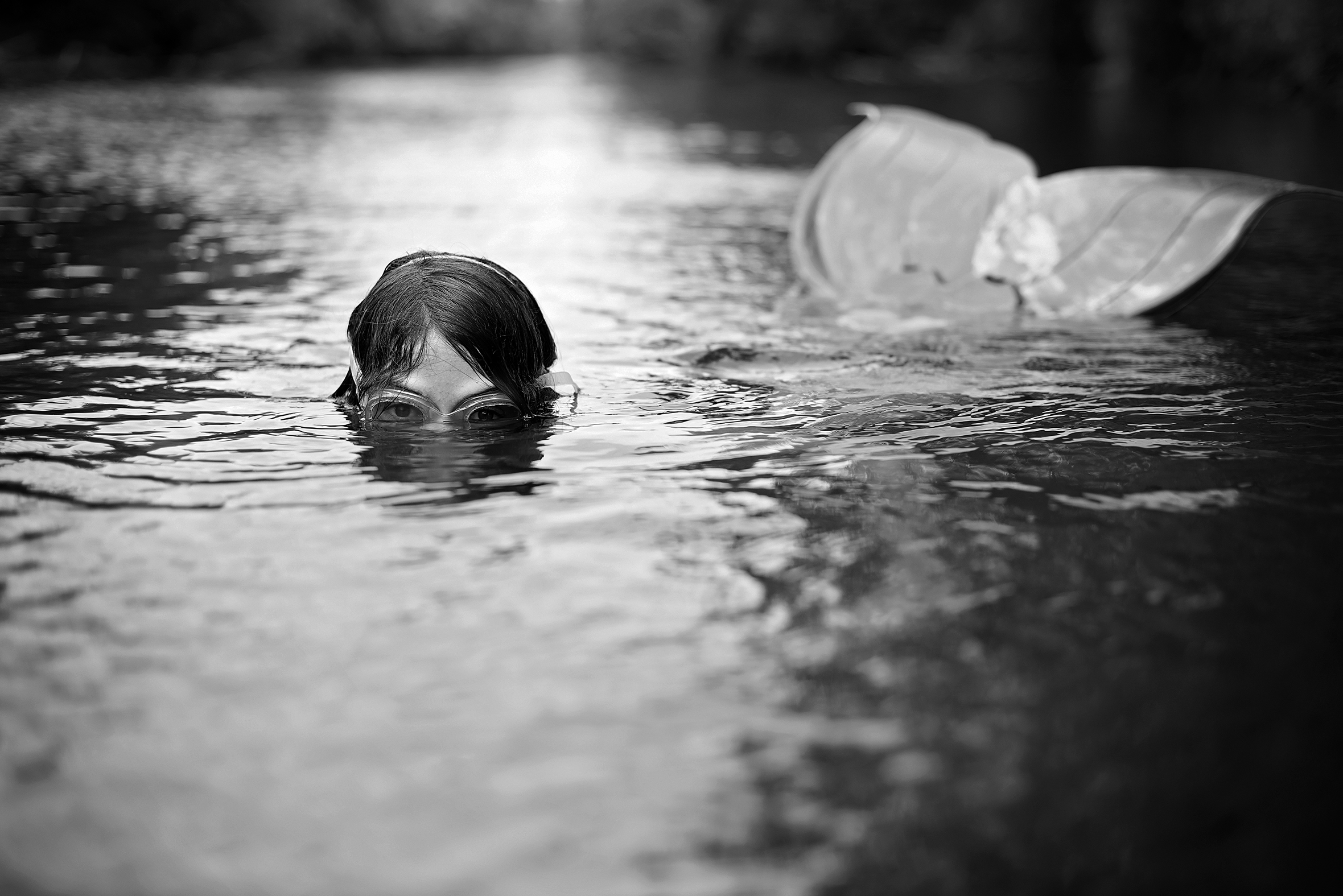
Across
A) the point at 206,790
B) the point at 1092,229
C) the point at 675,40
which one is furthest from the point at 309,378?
the point at 675,40

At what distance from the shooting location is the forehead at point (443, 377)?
4.09 meters

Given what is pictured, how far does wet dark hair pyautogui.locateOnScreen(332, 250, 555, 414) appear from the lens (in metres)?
4.07

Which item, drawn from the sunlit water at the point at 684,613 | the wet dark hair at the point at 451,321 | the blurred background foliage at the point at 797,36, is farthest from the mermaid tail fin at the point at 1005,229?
the blurred background foliage at the point at 797,36

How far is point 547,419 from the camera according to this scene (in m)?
4.47

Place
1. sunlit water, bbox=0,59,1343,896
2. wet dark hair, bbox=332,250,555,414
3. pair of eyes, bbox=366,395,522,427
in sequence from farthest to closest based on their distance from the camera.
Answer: pair of eyes, bbox=366,395,522,427 → wet dark hair, bbox=332,250,555,414 → sunlit water, bbox=0,59,1343,896

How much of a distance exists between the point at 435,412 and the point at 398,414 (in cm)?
14

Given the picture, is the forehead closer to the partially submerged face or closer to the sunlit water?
the partially submerged face

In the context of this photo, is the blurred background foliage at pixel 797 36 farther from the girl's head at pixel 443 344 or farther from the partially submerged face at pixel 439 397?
the partially submerged face at pixel 439 397

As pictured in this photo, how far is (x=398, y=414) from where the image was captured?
14.0ft

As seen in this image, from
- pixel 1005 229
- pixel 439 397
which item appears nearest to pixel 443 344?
pixel 439 397

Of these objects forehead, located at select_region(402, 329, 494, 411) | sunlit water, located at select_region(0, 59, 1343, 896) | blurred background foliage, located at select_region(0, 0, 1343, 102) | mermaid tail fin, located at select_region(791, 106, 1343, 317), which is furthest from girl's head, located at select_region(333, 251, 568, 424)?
blurred background foliage, located at select_region(0, 0, 1343, 102)

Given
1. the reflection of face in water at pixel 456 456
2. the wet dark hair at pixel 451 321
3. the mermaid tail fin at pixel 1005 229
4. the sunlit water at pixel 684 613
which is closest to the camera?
the sunlit water at pixel 684 613

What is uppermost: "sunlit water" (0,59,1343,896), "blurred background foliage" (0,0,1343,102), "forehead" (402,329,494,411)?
"blurred background foliage" (0,0,1343,102)

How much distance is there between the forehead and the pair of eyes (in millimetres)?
32
